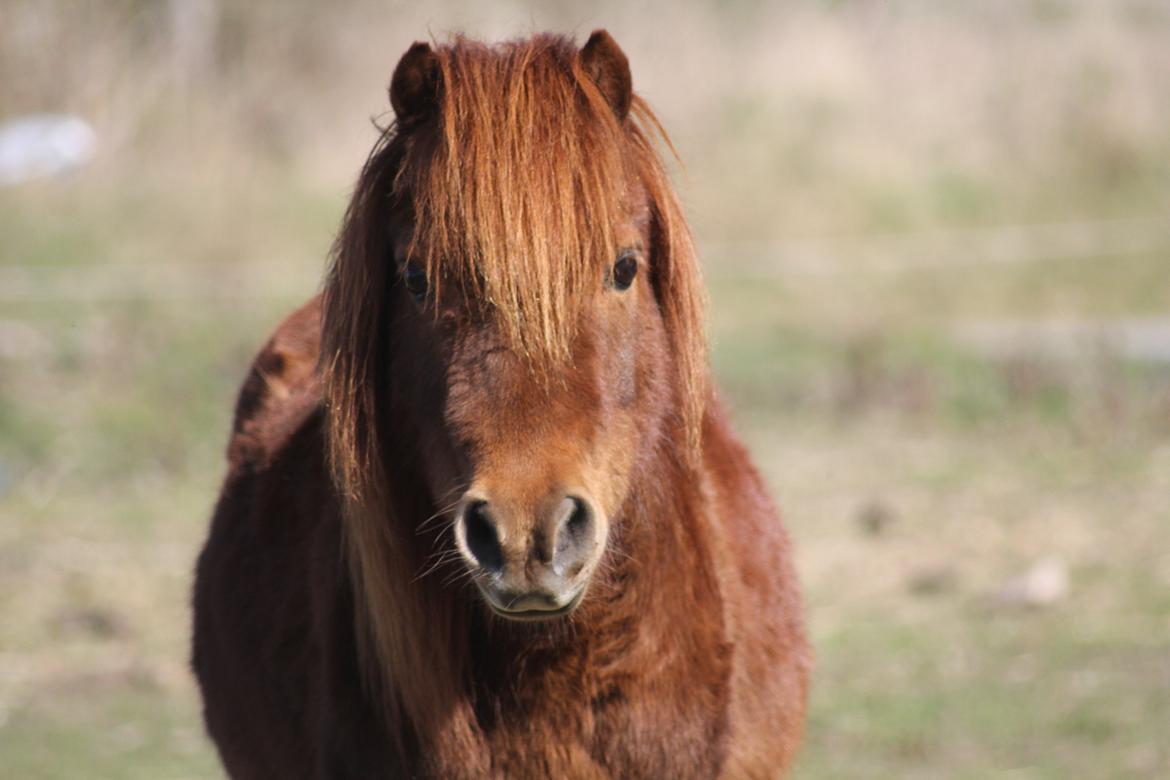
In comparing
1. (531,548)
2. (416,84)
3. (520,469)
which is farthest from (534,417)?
(416,84)

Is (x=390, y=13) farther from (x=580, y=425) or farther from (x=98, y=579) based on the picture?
(x=580, y=425)

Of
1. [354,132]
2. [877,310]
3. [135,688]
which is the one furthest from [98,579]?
[354,132]

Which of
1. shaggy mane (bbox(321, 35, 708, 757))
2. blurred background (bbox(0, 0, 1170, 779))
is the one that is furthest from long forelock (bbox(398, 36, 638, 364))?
blurred background (bbox(0, 0, 1170, 779))

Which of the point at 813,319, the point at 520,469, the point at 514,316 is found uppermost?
the point at 514,316

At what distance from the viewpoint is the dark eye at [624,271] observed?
2316 millimetres

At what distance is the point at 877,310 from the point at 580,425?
1057 cm

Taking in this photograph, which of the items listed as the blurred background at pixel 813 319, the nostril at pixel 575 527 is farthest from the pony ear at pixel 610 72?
the nostril at pixel 575 527

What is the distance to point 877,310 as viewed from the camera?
12.3 meters

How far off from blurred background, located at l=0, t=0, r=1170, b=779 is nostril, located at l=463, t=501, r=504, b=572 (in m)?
1.10

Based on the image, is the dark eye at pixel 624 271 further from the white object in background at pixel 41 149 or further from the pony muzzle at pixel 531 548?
the white object in background at pixel 41 149

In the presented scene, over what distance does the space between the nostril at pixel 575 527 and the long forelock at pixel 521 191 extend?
0.26 meters

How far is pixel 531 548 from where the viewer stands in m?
1.94

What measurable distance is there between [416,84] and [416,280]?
366 millimetres

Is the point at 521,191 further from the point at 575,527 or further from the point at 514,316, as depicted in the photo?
the point at 575,527
